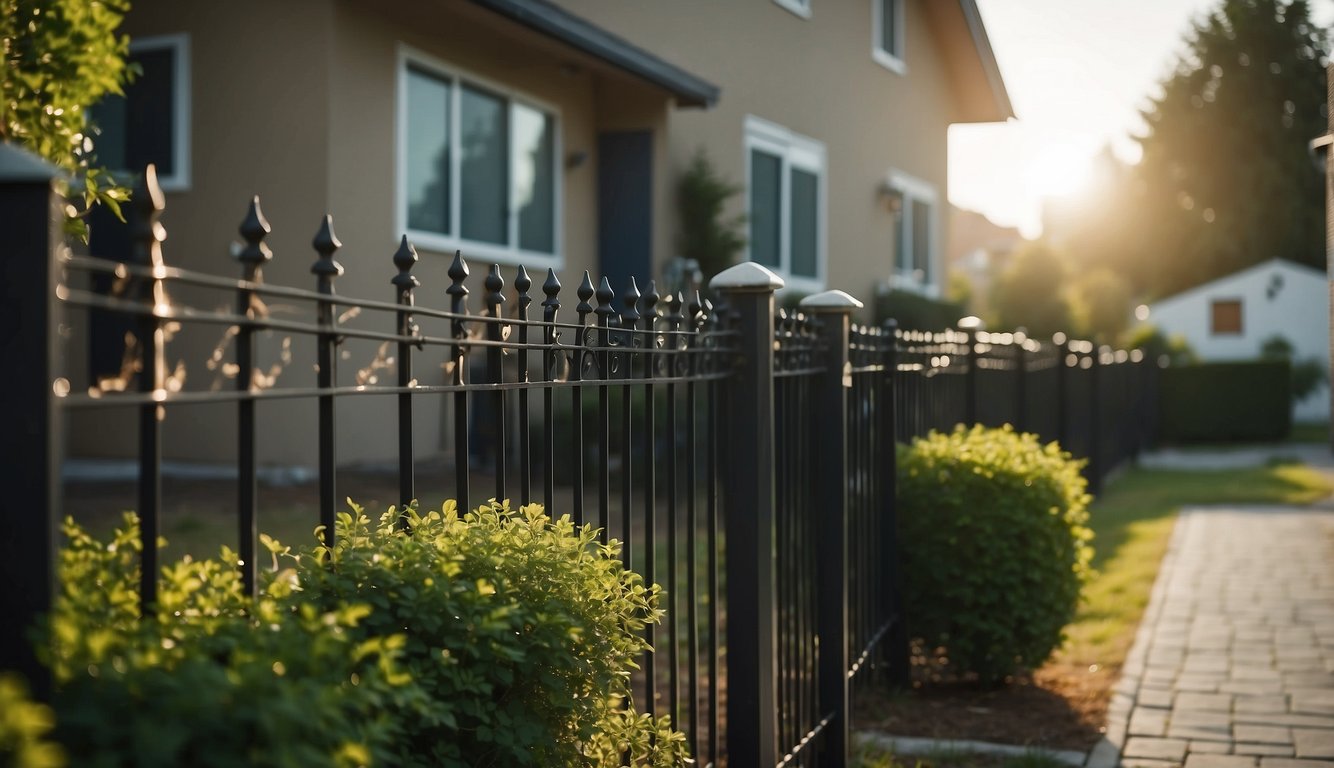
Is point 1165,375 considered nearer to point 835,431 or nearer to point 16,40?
point 835,431

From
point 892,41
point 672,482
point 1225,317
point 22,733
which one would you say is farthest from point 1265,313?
point 22,733

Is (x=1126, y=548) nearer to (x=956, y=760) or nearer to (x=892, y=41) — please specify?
(x=956, y=760)

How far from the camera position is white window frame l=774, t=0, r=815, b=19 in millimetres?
16047

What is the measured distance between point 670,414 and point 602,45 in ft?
27.2

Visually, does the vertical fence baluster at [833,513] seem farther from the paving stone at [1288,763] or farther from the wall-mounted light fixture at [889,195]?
the wall-mounted light fixture at [889,195]

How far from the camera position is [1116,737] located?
512 centimetres

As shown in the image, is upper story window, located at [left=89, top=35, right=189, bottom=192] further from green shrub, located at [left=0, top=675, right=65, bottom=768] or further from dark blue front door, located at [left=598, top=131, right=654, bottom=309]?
green shrub, located at [left=0, top=675, right=65, bottom=768]

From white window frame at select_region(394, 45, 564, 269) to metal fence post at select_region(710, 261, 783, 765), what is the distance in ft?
20.3

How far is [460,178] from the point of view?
10.9 metres

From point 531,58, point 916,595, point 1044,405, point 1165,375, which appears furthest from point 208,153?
point 1165,375

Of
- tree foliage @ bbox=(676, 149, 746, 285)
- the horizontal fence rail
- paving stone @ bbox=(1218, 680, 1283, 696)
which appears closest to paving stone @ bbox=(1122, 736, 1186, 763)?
paving stone @ bbox=(1218, 680, 1283, 696)

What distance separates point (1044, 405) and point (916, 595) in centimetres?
634

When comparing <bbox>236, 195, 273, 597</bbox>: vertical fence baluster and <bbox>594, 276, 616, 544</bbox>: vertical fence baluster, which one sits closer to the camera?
<bbox>236, 195, 273, 597</bbox>: vertical fence baluster

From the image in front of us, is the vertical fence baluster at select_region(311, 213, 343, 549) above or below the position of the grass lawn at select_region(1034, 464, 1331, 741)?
above
